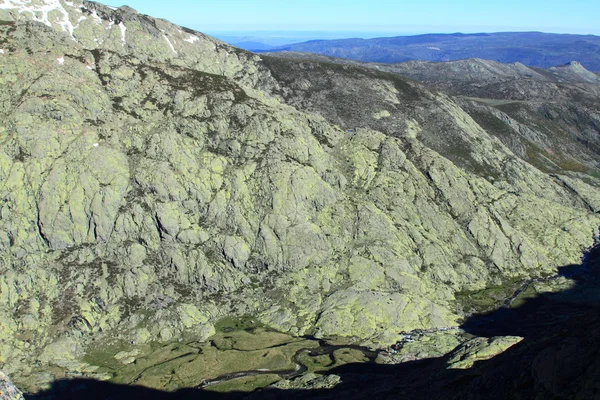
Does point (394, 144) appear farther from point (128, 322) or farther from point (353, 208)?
point (128, 322)

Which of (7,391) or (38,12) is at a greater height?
(38,12)

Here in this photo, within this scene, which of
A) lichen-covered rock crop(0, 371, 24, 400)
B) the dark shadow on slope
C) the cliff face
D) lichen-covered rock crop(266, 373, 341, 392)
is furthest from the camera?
the cliff face

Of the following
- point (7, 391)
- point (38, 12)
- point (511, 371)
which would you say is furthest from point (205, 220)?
point (38, 12)

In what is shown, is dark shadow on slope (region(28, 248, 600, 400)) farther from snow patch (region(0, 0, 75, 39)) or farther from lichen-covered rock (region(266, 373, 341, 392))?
snow patch (region(0, 0, 75, 39))

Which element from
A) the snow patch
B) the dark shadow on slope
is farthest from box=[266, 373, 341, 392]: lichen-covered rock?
the snow patch

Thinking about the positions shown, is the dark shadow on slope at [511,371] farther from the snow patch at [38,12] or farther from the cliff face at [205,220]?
the snow patch at [38,12]

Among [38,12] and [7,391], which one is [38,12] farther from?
[7,391]

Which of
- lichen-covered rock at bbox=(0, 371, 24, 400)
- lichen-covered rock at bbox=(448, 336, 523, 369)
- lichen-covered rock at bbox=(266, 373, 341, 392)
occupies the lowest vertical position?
lichen-covered rock at bbox=(266, 373, 341, 392)
